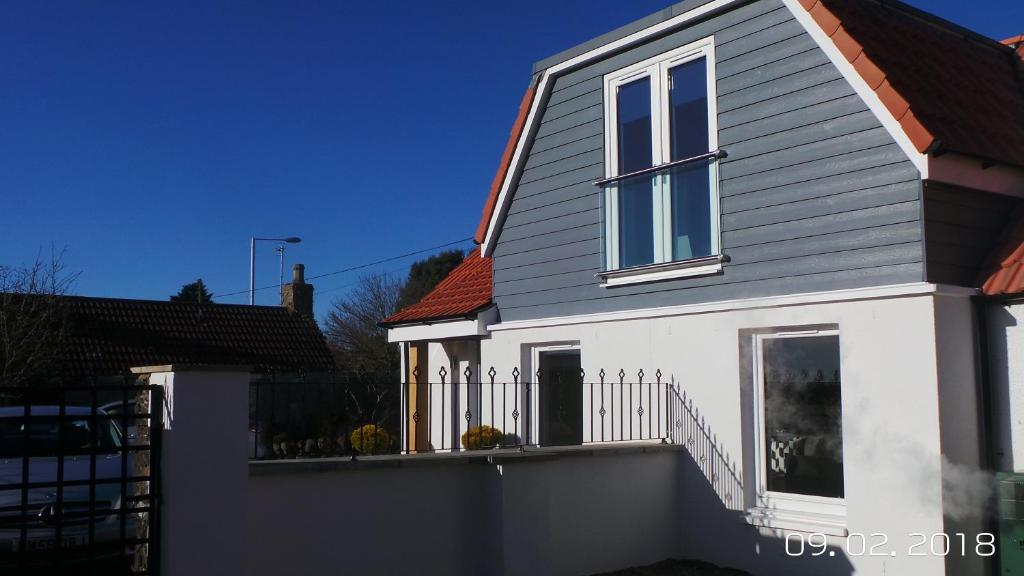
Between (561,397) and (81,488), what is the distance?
5251 mm

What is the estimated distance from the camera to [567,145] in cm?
1073

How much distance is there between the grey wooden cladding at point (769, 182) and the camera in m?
7.71

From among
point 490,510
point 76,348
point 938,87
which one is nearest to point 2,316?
point 76,348

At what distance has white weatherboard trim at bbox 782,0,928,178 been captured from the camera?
7.37 m

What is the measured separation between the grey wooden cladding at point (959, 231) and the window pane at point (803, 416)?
3.69ft

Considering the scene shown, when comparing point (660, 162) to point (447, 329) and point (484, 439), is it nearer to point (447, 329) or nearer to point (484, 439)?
point (484, 439)

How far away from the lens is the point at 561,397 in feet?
35.9

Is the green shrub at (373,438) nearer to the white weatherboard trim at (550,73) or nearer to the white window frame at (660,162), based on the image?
the white window frame at (660,162)

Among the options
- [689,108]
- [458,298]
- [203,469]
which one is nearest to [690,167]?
[689,108]

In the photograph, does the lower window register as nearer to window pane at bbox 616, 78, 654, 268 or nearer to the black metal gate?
window pane at bbox 616, 78, 654, 268

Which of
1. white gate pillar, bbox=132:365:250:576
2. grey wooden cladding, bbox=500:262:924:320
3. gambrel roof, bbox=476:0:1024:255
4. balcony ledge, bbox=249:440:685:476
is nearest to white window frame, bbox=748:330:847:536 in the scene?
grey wooden cladding, bbox=500:262:924:320

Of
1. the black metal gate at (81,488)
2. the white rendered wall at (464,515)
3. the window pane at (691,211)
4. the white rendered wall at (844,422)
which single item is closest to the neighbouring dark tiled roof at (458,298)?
the white rendered wall at (844,422)

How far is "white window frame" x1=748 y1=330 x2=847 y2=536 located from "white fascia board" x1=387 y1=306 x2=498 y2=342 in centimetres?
397

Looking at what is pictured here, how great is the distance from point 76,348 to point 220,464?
78.6 feet
